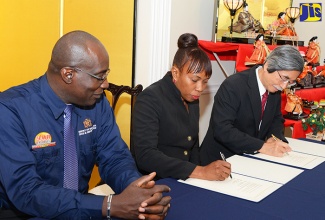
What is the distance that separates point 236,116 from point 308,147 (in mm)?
462

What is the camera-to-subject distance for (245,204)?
148cm

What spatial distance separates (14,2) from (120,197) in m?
2.43

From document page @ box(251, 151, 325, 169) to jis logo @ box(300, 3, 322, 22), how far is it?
302cm

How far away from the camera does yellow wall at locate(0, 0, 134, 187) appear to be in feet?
10.7

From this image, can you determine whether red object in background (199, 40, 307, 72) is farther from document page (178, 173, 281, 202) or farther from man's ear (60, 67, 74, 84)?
man's ear (60, 67, 74, 84)

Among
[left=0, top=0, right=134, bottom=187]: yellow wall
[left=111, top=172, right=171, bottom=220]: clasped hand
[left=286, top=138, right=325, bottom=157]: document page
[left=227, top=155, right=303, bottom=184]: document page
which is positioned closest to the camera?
[left=111, top=172, right=171, bottom=220]: clasped hand

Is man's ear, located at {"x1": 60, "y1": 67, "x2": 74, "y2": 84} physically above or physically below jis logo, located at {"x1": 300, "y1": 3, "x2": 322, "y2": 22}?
below

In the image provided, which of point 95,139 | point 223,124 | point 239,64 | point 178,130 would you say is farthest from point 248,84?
point 95,139

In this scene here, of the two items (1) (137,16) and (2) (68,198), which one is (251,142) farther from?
(1) (137,16)

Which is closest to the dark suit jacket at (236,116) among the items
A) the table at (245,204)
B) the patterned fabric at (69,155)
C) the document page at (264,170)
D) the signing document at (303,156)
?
the signing document at (303,156)

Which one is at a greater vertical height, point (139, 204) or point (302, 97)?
point (302, 97)

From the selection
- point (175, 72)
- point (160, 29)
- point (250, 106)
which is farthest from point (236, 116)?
point (160, 29)

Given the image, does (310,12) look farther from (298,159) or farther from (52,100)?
(52,100)

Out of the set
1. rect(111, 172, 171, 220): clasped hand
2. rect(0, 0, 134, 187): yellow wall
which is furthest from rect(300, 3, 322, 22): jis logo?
rect(111, 172, 171, 220): clasped hand
